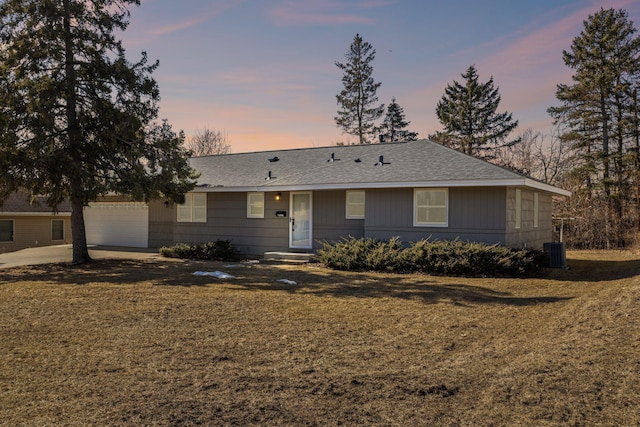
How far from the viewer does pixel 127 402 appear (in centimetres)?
378

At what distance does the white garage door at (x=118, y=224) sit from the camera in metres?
19.5

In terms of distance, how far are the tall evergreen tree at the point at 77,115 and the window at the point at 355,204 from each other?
4789mm

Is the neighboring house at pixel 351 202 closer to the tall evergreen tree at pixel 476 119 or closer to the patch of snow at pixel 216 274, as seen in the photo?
the patch of snow at pixel 216 274

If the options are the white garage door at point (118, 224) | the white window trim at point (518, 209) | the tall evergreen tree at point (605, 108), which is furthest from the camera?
the tall evergreen tree at point (605, 108)

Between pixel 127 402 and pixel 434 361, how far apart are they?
115 inches

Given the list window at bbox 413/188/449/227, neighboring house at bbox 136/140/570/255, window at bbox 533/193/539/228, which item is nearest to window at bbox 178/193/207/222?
neighboring house at bbox 136/140/570/255

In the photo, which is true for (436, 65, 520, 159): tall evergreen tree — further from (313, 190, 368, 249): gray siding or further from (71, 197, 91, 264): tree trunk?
(71, 197, 91, 264): tree trunk

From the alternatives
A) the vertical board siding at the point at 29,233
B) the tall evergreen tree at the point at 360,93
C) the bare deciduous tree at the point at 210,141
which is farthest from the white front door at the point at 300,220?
the bare deciduous tree at the point at 210,141

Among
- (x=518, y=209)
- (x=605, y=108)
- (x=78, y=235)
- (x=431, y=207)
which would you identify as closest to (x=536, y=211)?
(x=518, y=209)

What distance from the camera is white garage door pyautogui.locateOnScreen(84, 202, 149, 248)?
1955 cm

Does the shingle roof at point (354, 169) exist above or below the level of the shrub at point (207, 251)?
above

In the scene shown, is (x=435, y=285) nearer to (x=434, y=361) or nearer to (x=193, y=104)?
(x=434, y=361)

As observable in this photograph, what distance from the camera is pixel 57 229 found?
2744cm

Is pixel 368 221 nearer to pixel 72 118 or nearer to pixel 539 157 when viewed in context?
pixel 72 118
